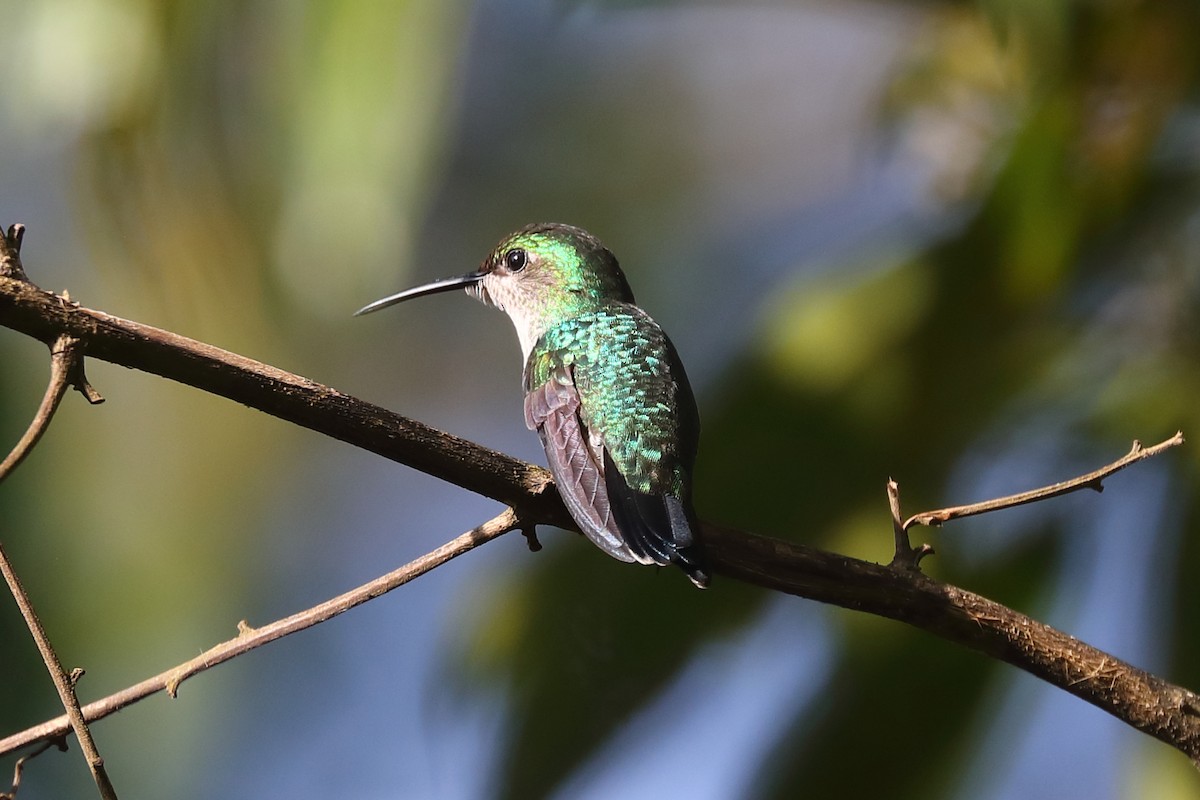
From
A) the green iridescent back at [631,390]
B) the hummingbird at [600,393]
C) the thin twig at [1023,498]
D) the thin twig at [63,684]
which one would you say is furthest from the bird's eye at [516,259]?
the thin twig at [63,684]

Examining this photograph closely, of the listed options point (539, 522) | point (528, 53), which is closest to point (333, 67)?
point (539, 522)

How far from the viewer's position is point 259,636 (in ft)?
5.41

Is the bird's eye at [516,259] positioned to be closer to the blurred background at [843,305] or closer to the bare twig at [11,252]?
the blurred background at [843,305]

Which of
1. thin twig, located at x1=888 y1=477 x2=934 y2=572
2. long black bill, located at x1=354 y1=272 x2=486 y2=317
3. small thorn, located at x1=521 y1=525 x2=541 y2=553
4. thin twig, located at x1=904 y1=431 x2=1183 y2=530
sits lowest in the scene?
small thorn, located at x1=521 y1=525 x2=541 y2=553

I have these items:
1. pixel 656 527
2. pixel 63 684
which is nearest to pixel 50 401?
pixel 63 684

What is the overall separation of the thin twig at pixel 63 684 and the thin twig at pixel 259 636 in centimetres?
23

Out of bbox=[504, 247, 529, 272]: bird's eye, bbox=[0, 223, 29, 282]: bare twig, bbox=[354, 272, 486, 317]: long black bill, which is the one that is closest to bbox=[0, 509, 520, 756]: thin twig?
bbox=[0, 223, 29, 282]: bare twig

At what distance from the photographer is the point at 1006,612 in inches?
74.5

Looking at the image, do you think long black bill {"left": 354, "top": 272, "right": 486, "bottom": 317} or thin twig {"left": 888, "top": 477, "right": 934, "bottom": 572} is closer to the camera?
thin twig {"left": 888, "top": 477, "right": 934, "bottom": 572}

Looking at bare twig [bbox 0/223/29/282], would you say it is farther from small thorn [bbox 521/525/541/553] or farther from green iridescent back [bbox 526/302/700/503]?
green iridescent back [bbox 526/302/700/503]

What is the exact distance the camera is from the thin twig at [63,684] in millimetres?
1312

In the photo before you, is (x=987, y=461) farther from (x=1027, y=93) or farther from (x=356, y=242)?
(x=356, y=242)

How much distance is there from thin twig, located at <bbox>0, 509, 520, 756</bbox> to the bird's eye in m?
1.72

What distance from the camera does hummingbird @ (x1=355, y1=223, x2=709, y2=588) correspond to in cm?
215
